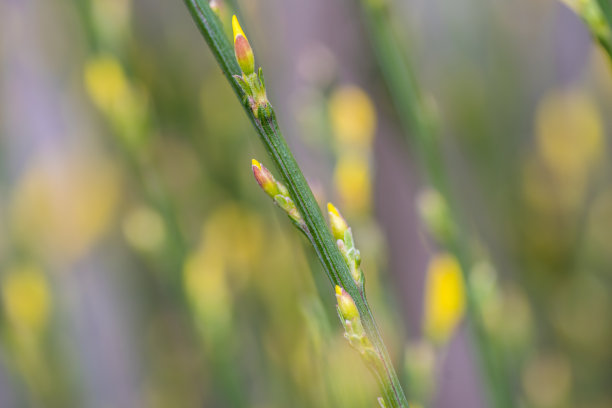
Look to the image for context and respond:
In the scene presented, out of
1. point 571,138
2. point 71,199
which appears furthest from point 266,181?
point 71,199

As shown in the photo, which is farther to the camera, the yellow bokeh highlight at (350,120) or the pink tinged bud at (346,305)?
the yellow bokeh highlight at (350,120)

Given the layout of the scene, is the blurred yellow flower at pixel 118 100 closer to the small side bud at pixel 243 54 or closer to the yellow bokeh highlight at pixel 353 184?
the yellow bokeh highlight at pixel 353 184

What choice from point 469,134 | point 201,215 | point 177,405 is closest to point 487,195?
point 469,134

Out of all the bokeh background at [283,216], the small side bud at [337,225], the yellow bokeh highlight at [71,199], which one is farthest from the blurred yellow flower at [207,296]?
the yellow bokeh highlight at [71,199]

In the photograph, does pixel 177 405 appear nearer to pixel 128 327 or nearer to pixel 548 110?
pixel 128 327

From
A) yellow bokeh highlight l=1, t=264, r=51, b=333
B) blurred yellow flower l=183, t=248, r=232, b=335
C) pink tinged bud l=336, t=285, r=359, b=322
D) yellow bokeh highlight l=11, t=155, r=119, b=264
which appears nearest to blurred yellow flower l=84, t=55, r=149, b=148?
blurred yellow flower l=183, t=248, r=232, b=335

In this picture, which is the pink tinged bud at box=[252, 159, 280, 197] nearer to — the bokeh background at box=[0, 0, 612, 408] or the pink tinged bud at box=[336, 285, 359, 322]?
the pink tinged bud at box=[336, 285, 359, 322]
